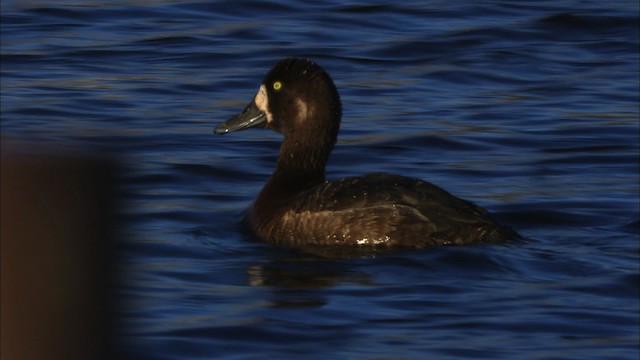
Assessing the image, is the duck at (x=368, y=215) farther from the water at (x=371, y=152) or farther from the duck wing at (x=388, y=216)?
the water at (x=371, y=152)

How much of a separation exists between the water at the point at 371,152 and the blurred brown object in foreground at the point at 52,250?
49 millimetres

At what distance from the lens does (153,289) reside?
24.1 ft

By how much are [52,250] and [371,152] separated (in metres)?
9.46

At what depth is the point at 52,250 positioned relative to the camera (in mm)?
1509

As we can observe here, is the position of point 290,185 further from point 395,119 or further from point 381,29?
point 381,29

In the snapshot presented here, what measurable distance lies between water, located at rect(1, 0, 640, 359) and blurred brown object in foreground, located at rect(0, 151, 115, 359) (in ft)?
0.16

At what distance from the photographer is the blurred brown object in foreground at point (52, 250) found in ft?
4.93

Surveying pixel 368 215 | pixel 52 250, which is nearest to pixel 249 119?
pixel 368 215

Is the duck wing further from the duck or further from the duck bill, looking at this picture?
the duck bill

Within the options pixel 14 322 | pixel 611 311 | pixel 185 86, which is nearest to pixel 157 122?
pixel 185 86

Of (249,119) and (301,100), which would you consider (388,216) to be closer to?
(301,100)

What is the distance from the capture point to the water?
6.46 meters

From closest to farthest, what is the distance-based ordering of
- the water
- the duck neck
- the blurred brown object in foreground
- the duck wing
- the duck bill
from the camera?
1. the blurred brown object in foreground
2. the water
3. the duck wing
4. the duck neck
5. the duck bill

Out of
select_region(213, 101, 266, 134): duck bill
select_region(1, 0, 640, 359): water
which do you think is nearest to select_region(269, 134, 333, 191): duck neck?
select_region(213, 101, 266, 134): duck bill
